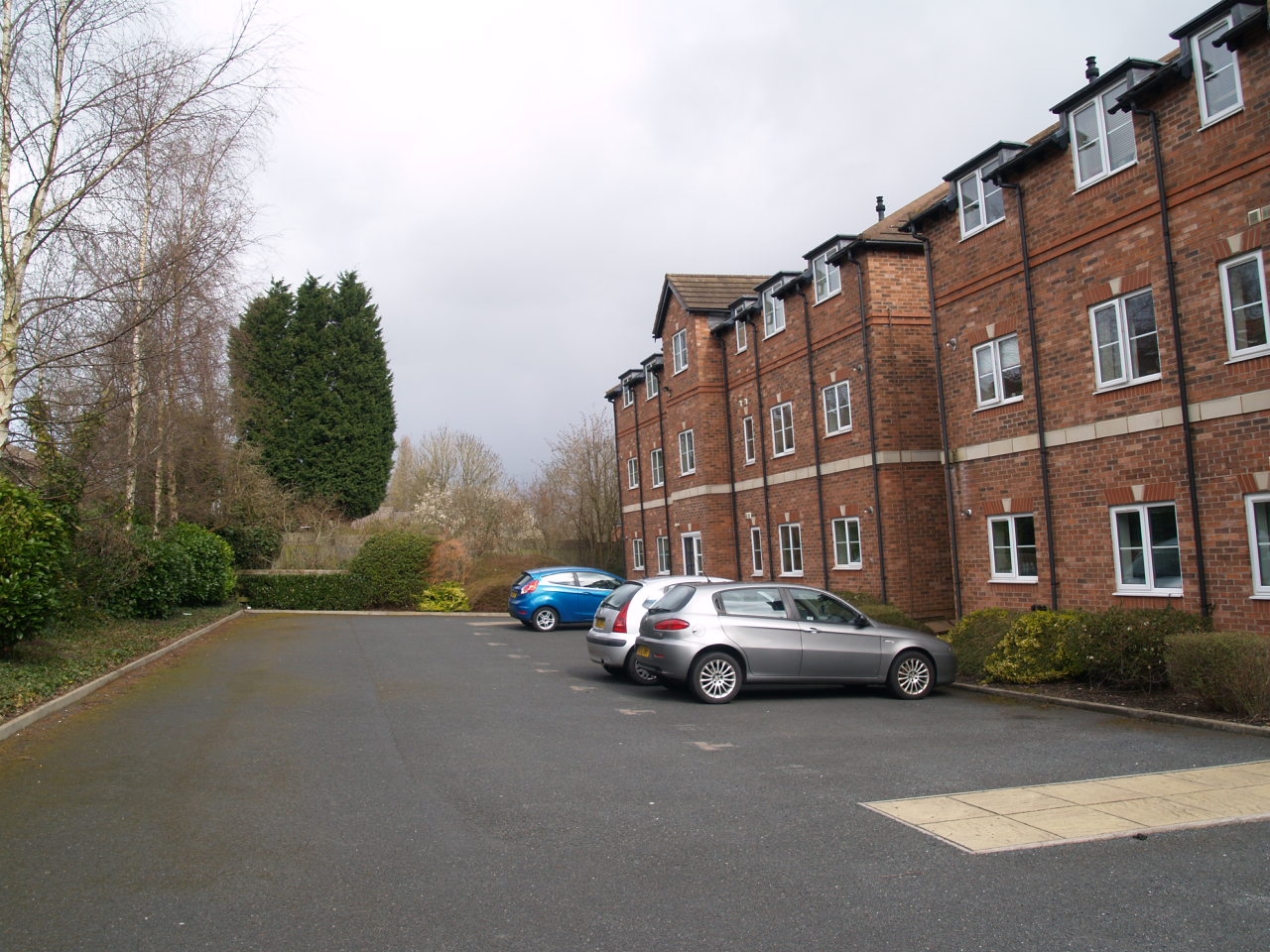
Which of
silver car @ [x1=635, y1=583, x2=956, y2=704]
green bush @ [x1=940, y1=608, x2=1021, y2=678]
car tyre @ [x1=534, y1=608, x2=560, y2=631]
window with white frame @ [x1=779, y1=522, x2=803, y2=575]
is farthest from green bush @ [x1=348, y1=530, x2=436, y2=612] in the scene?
green bush @ [x1=940, y1=608, x2=1021, y2=678]

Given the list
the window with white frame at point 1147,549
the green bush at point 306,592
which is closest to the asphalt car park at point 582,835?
the window with white frame at point 1147,549

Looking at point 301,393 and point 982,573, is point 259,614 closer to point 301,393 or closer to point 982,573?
point 301,393

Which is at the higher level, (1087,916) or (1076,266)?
(1076,266)

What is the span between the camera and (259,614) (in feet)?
102

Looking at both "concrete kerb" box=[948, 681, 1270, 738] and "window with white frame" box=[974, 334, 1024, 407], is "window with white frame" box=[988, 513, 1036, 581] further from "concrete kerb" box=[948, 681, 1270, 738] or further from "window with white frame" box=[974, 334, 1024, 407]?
"concrete kerb" box=[948, 681, 1270, 738]

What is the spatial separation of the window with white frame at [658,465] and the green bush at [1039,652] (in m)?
18.9

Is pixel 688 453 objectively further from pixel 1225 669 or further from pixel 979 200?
pixel 1225 669

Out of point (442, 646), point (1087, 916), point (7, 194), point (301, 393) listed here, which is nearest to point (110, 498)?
point (442, 646)

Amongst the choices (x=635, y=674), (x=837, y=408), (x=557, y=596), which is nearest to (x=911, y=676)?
(x=635, y=674)

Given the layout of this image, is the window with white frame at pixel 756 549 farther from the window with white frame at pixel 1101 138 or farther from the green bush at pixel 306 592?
the green bush at pixel 306 592

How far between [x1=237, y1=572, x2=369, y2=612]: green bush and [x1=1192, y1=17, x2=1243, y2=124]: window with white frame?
27.9m

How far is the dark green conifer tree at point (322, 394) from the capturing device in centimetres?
4431

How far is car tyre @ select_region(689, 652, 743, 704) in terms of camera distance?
1205cm

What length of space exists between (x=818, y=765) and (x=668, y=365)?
2332 centimetres
